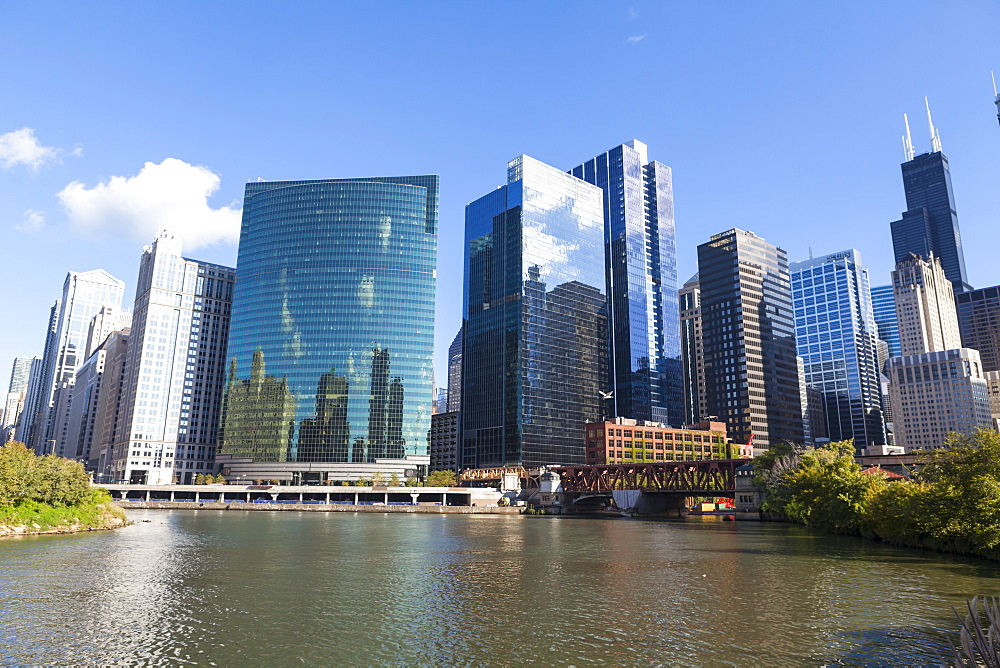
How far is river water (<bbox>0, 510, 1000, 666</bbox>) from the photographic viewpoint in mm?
37312

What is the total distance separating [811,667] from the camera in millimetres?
Result: 33938

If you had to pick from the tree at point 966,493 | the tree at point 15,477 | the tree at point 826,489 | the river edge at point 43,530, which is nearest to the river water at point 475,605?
the tree at point 966,493

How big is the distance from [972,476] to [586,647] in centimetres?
5527

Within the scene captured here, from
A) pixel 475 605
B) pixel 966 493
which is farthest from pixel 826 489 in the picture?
pixel 475 605

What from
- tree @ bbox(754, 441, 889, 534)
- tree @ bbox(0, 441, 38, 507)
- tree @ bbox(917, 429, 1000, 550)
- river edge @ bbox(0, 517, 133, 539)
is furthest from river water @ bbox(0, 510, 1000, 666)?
tree @ bbox(754, 441, 889, 534)

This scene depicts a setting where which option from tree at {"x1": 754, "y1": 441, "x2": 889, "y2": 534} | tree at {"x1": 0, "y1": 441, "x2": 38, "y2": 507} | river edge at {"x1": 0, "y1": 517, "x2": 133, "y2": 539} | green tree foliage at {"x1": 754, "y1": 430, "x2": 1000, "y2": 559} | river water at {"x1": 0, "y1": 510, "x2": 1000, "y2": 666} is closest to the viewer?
river water at {"x1": 0, "y1": 510, "x2": 1000, "y2": 666}

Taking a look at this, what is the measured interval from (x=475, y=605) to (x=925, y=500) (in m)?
57.3

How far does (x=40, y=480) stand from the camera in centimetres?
10500

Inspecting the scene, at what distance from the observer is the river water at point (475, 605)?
122 ft

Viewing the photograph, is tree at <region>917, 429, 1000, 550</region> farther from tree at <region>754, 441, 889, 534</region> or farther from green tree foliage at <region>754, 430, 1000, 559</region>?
tree at <region>754, 441, 889, 534</region>

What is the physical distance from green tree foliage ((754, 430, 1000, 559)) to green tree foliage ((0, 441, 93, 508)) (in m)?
121

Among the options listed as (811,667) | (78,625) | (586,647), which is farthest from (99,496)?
(811,667)

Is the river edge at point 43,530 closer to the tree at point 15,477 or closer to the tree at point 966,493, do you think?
the tree at point 15,477

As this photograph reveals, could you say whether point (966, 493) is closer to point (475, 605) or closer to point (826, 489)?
point (826, 489)
